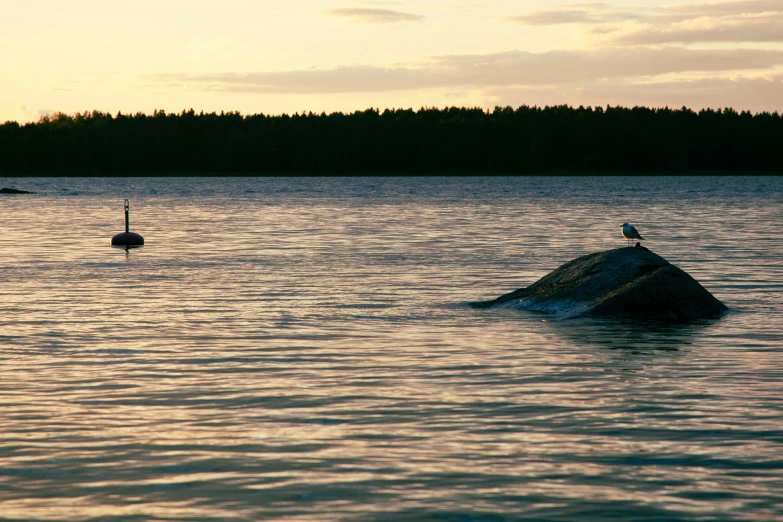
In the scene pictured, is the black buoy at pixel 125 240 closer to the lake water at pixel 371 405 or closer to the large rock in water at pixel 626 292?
the lake water at pixel 371 405

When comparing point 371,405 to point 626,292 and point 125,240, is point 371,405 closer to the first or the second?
point 626,292

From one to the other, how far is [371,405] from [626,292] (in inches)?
332

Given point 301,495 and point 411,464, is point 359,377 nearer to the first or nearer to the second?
point 411,464

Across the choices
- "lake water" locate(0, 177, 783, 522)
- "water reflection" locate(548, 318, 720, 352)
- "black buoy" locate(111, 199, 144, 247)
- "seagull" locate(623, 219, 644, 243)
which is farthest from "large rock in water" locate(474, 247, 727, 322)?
"black buoy" locate(111, 199, 144, 247)

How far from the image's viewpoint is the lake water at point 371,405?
8.98m

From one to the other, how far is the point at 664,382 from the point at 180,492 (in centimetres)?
743

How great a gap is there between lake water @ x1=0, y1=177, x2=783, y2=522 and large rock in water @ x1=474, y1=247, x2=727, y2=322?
524mm

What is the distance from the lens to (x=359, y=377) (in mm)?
14414

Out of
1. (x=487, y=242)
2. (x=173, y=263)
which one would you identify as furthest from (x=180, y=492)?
(x=487, y=242)

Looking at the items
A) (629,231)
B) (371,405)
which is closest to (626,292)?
(629,231)

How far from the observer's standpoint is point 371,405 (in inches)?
496

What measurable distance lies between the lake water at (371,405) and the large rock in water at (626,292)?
0.52 meters

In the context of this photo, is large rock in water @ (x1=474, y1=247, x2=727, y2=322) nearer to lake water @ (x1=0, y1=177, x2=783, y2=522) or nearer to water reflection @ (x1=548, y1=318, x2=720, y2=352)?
water reflection @ (x1=548, y1=318, x2=720, y2=352)

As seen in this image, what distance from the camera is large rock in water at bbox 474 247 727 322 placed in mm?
19656
